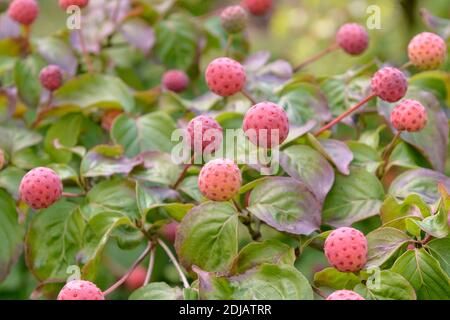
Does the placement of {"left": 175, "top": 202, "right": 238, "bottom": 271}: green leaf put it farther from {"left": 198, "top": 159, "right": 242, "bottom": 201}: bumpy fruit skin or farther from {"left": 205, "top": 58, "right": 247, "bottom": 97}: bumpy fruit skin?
{"left": 205, "top": 58, "right": 247, "bottom": 97}: bumpy fruit skin

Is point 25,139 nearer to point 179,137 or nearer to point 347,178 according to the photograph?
point 179,137

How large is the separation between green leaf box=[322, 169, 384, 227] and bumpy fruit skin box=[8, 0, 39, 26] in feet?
1.72

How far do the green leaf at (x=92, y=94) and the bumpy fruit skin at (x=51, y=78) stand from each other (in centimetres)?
2

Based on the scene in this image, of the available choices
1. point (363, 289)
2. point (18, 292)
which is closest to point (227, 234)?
point (363, 289)

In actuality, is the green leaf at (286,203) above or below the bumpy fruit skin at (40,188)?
below

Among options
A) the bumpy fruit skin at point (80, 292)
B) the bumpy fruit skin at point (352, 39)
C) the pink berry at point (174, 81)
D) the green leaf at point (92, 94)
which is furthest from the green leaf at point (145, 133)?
the bumpy fruit skin at point (80, 292)

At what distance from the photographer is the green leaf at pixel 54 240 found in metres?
0.91

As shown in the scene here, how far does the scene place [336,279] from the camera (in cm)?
74

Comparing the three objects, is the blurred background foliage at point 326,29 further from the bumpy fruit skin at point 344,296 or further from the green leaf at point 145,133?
the bumpy fruit skin at point 344,296

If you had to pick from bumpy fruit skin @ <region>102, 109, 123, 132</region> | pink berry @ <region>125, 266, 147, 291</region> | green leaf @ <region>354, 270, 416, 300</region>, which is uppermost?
green leaf @ <region>354, 270, 416, 300</region>

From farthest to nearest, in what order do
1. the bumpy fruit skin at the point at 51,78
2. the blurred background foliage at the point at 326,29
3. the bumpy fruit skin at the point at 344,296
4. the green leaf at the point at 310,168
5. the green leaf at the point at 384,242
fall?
the blurred background foliage at the point at 326,29, the bumpy fruit skin at the point at 51,78, the green leaf at the point at 310,168, the green leaf at the point at 384,242, the bumpy fruit skin at the point at 344,296

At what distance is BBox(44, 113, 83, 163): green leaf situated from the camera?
103cm

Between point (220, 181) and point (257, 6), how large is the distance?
2.24 ft

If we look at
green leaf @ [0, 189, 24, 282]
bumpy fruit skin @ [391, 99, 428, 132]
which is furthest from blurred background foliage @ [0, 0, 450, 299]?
bumpy fruit skin @ [391, 99, 428, 132]
